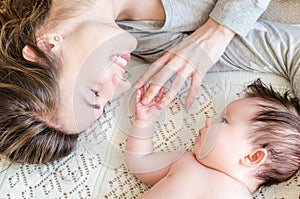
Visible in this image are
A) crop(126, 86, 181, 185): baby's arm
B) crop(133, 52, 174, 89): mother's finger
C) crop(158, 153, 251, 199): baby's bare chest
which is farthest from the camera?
crop(133, 52, 174, 89): mother's finger

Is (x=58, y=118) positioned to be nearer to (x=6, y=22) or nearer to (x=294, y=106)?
(x=6, y=22)

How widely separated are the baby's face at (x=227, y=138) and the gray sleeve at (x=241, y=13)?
0.22 meters

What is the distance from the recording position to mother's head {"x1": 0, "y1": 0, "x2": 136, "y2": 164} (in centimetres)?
108

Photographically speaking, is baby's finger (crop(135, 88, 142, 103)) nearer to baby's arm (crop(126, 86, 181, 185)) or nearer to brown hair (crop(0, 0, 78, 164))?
baby's arm (crop(126, 86, 181, 185))

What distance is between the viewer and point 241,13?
1.26m

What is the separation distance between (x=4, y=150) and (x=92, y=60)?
271 millimetres

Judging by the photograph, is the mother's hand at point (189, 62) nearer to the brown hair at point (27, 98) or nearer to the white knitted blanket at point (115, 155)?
the white knitted blanket at point (115, 155)

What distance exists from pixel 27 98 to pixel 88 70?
0.14 meters

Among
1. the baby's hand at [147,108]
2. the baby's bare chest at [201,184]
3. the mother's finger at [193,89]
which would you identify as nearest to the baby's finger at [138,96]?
the baby's hand at [147,108]

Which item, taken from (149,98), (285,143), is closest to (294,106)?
(285,143)

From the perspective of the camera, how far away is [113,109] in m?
1.29

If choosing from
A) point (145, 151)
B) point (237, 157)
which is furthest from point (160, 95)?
point (237, 157)

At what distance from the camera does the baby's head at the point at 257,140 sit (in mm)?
1046

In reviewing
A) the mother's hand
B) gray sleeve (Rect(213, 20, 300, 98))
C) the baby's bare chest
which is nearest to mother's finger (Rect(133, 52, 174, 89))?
the mother's hand
